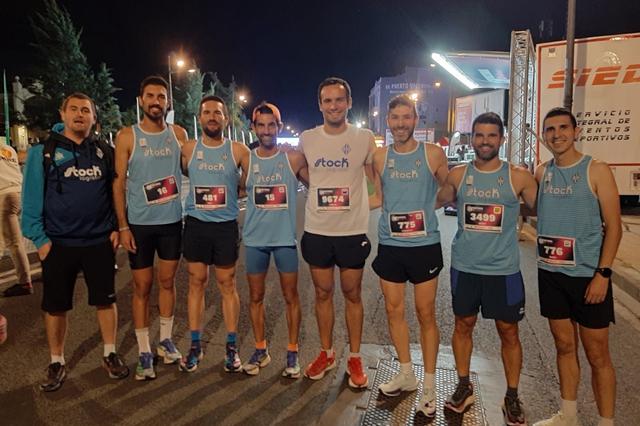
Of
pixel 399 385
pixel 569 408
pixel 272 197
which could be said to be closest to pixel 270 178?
pixel 272 197

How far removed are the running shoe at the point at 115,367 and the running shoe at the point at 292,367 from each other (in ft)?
4.12

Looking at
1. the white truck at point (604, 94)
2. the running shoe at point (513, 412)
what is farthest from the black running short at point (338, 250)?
the white truck at point (604, 94)

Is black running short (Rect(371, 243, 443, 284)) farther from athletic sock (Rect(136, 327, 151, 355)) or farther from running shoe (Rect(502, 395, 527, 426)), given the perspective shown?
athletic sock (Rect(136, 327, 151, 355))

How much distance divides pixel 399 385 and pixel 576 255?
1510mm

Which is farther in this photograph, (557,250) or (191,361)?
(191,361)

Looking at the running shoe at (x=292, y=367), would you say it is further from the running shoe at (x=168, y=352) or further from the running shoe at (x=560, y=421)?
the running shoe at (x=560, y=421)

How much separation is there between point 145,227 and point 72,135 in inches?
35.4

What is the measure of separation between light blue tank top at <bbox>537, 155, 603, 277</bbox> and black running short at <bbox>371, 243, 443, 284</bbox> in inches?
27.7

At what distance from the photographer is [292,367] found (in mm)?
3795

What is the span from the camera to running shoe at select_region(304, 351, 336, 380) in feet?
12.3

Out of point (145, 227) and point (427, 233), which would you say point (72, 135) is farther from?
point (427, 233)

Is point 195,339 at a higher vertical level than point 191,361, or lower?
higher

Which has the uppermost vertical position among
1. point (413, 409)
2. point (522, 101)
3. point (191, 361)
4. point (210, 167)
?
point (522, 101)

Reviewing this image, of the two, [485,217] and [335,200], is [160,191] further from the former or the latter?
[485,217]
